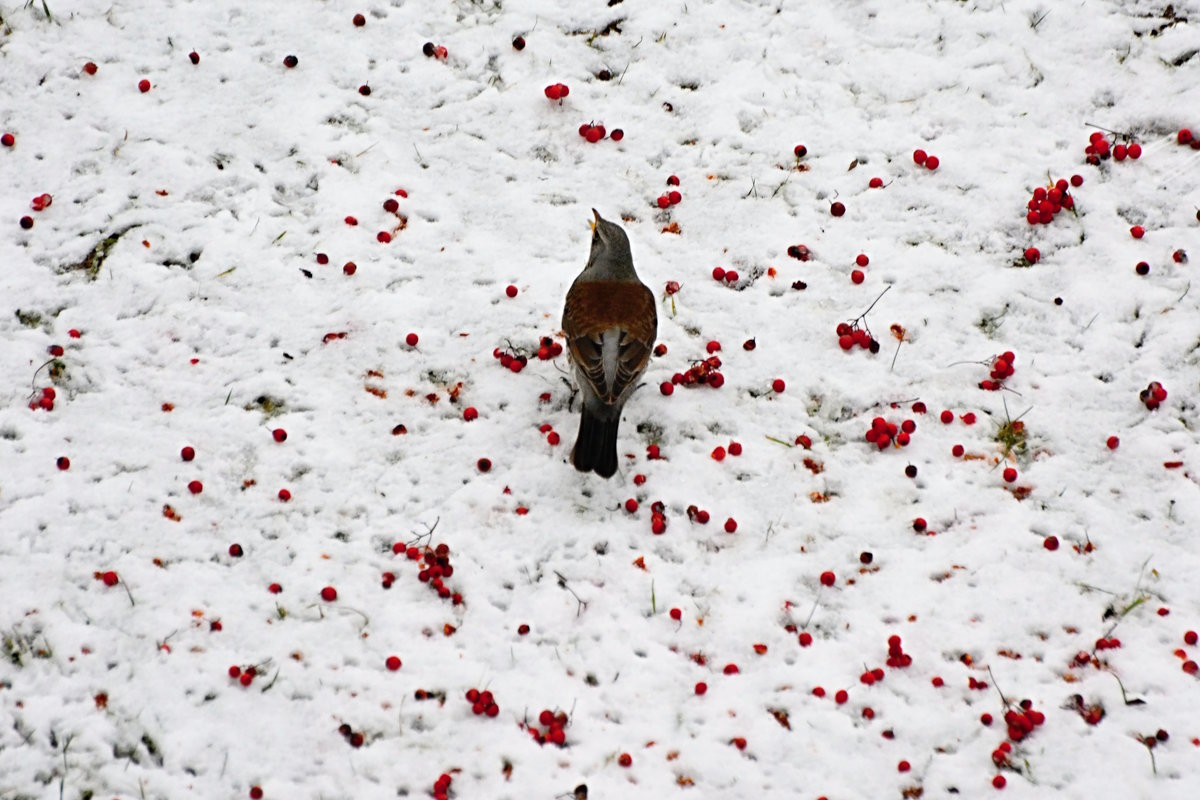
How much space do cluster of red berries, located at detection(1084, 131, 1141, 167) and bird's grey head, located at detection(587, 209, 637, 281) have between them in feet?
10.2

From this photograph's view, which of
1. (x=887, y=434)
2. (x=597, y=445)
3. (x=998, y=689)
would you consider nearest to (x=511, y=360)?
(x=597, y=445)

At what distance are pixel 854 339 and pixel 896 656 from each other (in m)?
1.93

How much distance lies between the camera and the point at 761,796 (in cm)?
405

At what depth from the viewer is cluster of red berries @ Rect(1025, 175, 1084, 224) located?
6.12 meters

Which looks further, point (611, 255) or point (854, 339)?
point (854, 339)

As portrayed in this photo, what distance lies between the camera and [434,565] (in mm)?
4738

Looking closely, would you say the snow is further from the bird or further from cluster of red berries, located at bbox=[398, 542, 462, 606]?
the bird

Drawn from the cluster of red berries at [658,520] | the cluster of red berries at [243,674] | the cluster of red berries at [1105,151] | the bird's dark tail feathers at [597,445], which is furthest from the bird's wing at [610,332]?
the cluster of red berries at [1105,151]

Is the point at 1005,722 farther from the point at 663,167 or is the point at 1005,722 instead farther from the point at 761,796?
the point at 663,167

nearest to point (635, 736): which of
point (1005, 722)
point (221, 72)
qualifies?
point (1005, 722)

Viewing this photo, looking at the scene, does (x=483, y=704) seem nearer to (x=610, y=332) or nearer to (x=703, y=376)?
(x=610, y=332)

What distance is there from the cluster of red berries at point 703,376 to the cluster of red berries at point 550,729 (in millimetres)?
1991

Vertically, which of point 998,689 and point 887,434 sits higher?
point 887,434

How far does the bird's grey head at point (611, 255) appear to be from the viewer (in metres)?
5.55
